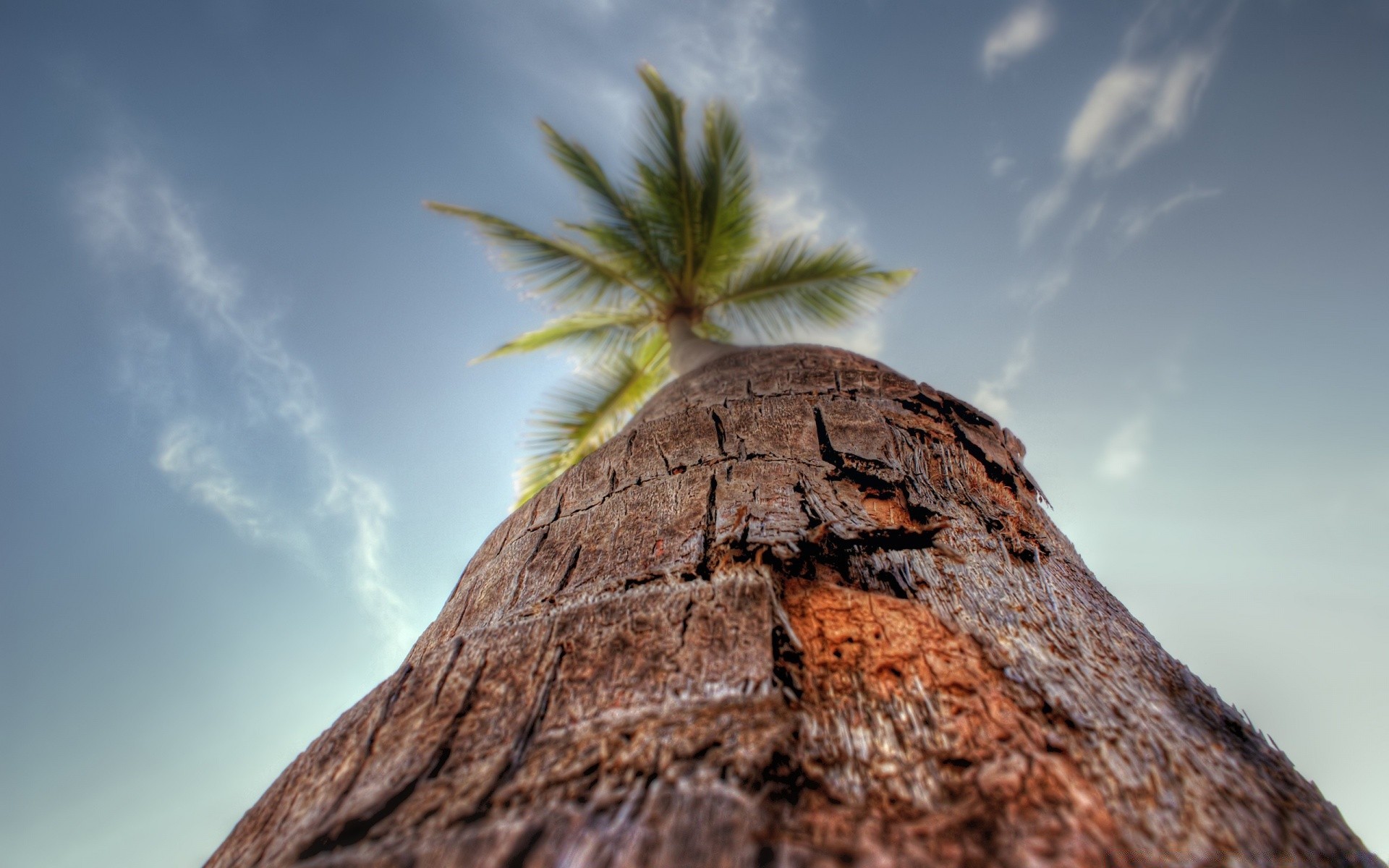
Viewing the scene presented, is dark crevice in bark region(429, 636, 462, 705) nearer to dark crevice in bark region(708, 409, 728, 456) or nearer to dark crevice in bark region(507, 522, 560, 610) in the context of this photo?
dark crevice in bark region(507, 522, 560, 610)

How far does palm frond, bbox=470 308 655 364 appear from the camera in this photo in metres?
4.79

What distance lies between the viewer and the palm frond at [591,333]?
4785 mm

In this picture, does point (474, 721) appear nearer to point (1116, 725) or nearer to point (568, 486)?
point (1116, 725)

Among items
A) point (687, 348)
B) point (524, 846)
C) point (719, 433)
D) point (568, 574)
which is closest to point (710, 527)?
point (568, 574)

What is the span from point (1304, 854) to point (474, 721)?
751 millimetres

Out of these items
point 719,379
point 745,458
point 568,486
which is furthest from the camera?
point 719,379

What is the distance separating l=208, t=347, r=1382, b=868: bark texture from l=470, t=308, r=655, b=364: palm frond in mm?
3731

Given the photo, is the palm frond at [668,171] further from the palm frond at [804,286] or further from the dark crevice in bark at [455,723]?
the dark crevice in bark at [455,723]

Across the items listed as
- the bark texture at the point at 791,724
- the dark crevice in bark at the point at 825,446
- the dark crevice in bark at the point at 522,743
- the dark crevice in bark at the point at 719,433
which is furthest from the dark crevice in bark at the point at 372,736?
the dark crevice in bark at the point at 825,446

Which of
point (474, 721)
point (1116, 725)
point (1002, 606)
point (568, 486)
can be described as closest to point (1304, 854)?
point (1116, 725)

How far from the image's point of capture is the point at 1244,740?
0.71 metres

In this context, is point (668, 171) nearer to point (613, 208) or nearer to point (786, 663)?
point (613, 208)

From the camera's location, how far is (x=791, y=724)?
0.64 m

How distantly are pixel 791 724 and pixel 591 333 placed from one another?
4.52 metres
